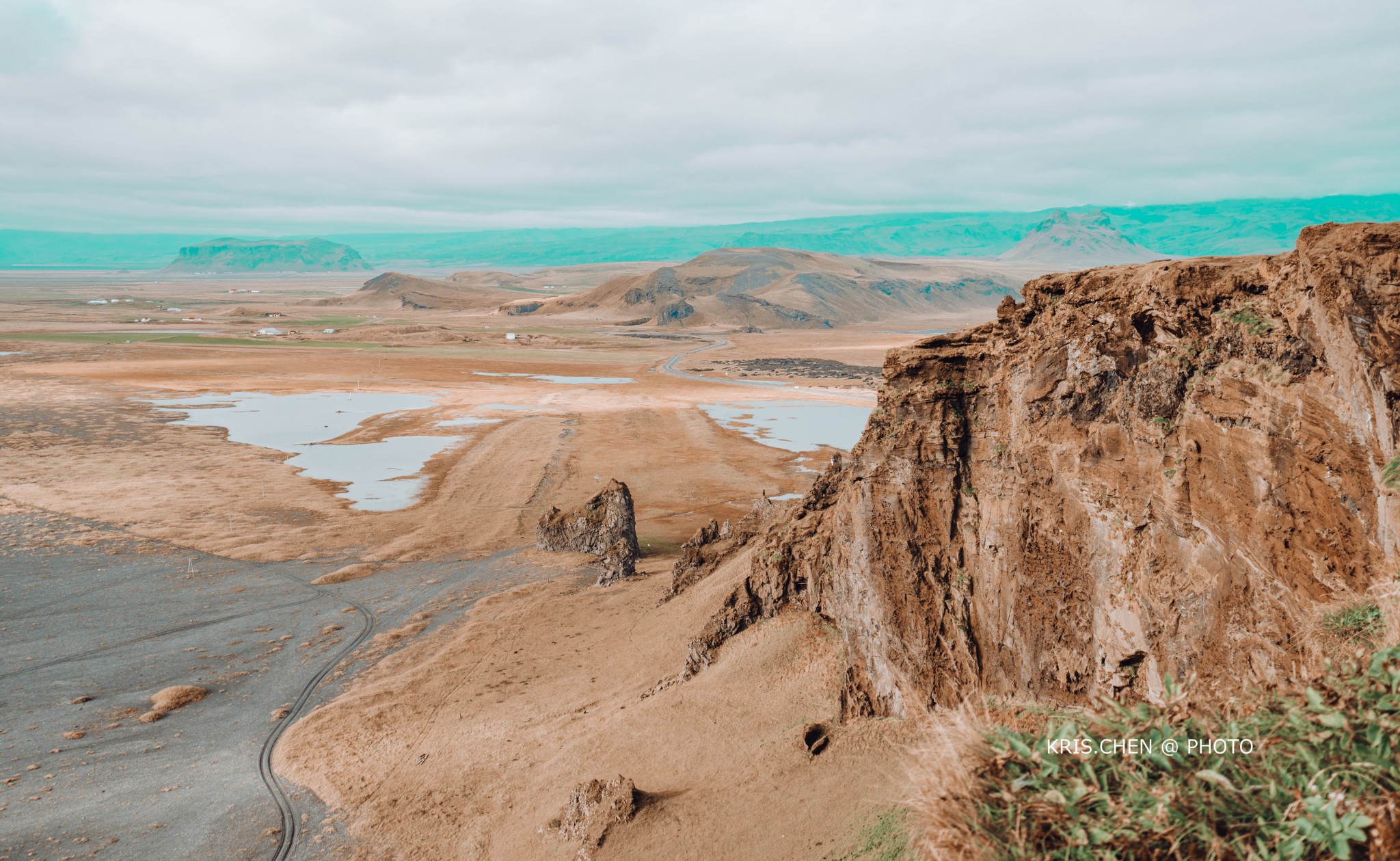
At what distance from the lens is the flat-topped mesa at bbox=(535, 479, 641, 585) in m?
30.4

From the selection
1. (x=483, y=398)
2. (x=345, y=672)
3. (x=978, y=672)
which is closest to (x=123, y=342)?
(x=483, y=398)

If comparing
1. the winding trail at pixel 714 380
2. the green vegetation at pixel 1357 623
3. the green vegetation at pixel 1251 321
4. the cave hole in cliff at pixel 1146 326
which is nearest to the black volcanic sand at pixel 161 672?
the green vegetation at pixel 1357 623

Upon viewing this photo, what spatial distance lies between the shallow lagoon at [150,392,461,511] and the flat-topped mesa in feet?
36.1

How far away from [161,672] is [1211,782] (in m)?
25.7

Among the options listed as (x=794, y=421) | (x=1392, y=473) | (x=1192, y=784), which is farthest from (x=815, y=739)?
(x=794, y=421)

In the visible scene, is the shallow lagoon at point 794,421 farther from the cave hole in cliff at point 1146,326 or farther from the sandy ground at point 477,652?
the cave hole in cliff at point 1146,326

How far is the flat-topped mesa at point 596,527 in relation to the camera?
1196 inches

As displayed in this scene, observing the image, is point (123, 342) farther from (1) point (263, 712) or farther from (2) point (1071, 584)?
(2) point (1071, 584)

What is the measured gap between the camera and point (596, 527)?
3094cm

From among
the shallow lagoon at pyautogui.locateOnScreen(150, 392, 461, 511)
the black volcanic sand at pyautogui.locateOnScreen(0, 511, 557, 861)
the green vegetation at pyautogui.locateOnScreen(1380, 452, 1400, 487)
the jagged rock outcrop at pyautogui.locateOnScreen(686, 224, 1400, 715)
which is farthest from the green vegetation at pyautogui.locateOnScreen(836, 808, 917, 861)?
the shallow lagoon at pyautogui.locateOnScreen(150, 392, 461, 511)

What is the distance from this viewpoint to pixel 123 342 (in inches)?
4537

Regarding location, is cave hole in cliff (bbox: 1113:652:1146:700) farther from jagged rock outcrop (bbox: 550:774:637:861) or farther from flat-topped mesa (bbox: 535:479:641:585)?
flat-topped mesa (bbox: 535:479:641:585)

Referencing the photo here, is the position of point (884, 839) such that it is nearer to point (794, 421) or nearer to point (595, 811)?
point (595, 811)

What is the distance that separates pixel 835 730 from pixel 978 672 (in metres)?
2.30
